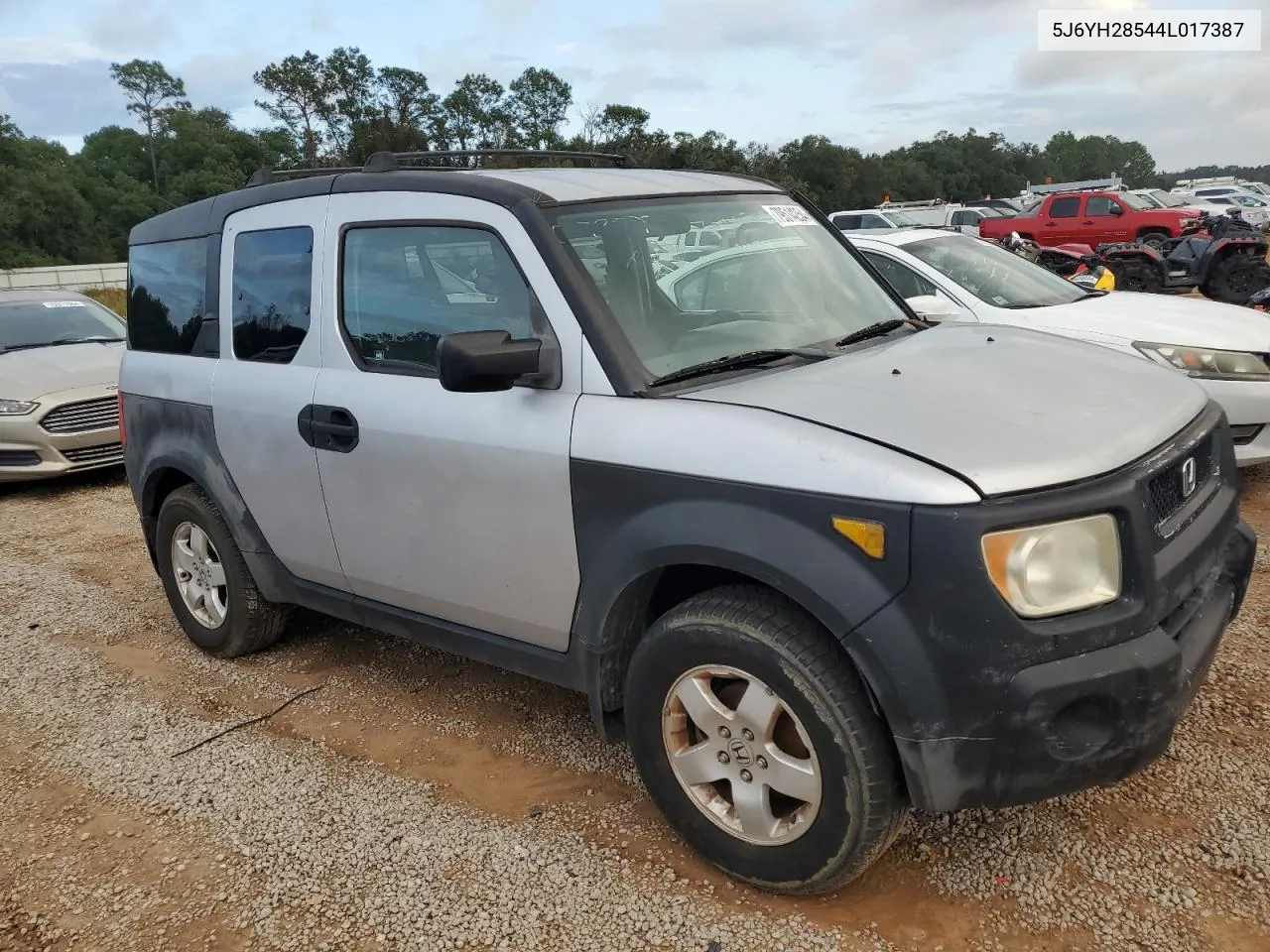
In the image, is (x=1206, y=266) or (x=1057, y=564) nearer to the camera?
(x=1057, y=564)

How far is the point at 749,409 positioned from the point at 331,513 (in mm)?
1718

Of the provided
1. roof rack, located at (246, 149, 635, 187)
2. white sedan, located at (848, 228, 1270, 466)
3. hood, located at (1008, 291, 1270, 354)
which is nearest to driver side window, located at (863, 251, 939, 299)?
white sedan, located at (848, 228, 1270, 466)

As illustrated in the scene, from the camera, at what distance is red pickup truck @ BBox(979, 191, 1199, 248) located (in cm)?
2323

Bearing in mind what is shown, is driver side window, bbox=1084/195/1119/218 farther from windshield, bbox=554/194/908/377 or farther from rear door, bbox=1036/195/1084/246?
windshield, bbox=554/194/908/377

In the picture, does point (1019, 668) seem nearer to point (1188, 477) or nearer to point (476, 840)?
point (1188, 477)

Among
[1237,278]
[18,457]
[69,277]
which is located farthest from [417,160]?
[69,277]

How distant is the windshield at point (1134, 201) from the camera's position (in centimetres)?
2378

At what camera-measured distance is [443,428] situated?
3.04m

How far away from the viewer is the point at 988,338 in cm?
327

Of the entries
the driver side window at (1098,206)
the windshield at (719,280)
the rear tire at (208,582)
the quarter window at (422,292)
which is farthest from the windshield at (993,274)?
the driver side window at (1098,206)

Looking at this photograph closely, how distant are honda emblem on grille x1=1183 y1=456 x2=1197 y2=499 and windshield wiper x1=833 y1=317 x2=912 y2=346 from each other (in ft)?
3.45

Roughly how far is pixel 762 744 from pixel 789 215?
2.09 m

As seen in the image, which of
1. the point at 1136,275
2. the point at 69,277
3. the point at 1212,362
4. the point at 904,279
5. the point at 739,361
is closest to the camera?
the point at 739,361

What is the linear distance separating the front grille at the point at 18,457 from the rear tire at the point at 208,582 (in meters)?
4.35
